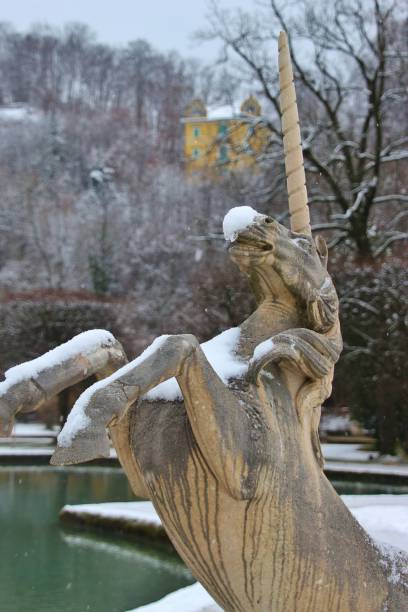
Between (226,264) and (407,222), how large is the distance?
20.8 feet

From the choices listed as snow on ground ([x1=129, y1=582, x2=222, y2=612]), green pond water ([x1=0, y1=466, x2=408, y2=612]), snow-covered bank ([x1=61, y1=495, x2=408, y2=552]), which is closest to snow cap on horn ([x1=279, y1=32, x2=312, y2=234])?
snow on ground ([x1=129, y1=582, x2=222, y2=612])

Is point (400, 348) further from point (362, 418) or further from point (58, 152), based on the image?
point (58, 152)

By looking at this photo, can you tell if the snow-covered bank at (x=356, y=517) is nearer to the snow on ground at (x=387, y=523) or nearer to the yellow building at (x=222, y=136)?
the snow on ground at (x=387, y=523)

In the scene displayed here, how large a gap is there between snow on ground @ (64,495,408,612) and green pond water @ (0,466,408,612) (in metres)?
0.38

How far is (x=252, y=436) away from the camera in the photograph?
320 cm

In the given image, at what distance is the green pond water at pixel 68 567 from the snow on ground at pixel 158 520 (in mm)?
377

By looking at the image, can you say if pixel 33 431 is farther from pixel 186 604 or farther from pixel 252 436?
pixel 252 436

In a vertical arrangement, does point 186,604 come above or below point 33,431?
above

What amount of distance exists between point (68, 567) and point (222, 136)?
671 inches

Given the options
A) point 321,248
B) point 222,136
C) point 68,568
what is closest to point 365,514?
point 68,568

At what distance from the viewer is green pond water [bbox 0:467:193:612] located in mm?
9211

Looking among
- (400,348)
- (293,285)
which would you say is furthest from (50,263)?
(293,285)

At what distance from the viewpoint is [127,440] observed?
3.43 m

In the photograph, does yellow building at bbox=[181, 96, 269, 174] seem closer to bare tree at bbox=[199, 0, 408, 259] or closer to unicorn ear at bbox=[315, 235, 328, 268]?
bare tree at bbox=[199, 0, 408, 259]
